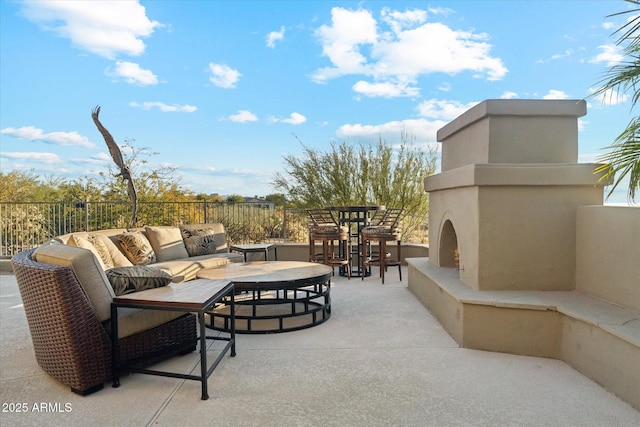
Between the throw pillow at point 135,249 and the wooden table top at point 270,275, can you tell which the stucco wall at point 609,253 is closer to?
the wooden table top at point 270,275

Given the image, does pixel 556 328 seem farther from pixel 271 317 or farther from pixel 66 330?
pixel 66 330

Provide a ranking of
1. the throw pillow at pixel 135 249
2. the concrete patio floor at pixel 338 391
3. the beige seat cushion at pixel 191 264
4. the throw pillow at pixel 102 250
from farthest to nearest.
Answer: the throw pillow at pixel 135 249, the beige seat cushion at pixel 191 264, the throw pillow at pixel 102 250, the concrete patio floor at pixel 338 391

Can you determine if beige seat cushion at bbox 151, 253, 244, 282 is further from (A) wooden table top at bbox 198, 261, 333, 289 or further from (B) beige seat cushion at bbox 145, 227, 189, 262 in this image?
(A) wooden table top at bbox 198, 261, 333, 289

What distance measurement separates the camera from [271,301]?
3924 mm

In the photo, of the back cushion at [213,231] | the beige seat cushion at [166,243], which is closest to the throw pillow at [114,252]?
the beige seat cushion at [166,243]

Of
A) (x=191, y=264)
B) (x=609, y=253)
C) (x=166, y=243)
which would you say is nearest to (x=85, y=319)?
(x=191, y=264)

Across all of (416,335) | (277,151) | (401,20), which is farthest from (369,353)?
(277,151)

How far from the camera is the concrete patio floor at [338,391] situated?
198cm

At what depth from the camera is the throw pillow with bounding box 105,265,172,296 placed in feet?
8.43

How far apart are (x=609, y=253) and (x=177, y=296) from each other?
3.14 m

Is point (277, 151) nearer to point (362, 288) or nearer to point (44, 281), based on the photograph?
point (362, 288)

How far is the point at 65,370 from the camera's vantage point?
2254mm

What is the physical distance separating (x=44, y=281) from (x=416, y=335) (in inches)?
111

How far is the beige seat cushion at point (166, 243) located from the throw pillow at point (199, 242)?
11 centimetres
